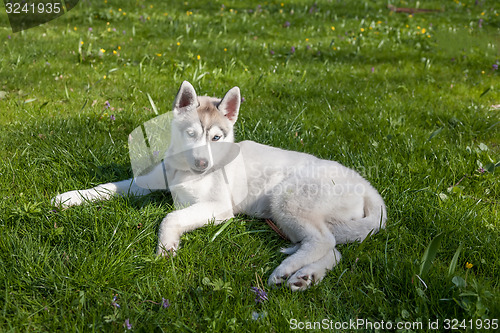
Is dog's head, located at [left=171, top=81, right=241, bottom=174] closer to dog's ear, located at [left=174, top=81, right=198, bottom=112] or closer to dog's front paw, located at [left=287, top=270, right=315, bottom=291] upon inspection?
dog's ear, located at [left=174, top=81, right=198, bottom=112]

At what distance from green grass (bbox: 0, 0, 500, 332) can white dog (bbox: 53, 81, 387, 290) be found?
13 centimetres

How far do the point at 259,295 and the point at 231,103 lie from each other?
156 cm

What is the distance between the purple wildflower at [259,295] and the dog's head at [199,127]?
101 centimetres

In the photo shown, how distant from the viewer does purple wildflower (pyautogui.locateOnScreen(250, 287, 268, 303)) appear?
2498 millimetres

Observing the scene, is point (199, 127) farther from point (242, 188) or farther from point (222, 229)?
point (222, 229)

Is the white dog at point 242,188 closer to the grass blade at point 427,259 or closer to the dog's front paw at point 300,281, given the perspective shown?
the dog's front paw at point 300,281

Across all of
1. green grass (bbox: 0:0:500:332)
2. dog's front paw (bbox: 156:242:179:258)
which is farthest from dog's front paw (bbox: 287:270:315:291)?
dog's front paw (bbox: 156:242:179:258)

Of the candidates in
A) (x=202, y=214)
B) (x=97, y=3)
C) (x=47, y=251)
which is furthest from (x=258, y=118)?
(x=97, y=3)

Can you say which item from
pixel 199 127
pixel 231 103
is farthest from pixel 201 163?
pixel 231 103

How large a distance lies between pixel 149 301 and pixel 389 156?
277 cm

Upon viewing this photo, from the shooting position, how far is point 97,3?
31.2 feet

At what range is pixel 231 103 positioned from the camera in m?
3.38

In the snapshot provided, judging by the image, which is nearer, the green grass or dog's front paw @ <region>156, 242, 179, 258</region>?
the green grass

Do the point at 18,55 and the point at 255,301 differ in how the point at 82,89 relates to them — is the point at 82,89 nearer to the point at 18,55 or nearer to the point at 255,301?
the point at 18,55
